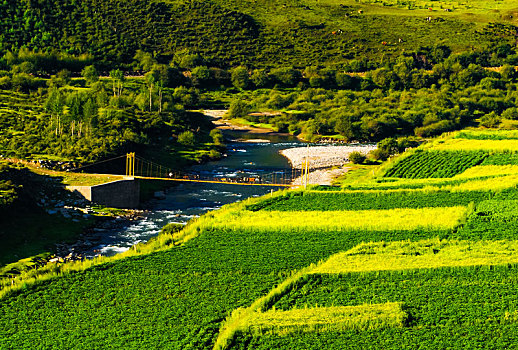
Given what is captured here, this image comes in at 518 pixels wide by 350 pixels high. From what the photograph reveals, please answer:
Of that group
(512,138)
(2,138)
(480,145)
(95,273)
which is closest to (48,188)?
(2,138)

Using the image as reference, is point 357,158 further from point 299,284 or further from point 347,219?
point 299,284

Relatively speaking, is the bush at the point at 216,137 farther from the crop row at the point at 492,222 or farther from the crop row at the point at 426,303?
the crop row at the point at 426,303

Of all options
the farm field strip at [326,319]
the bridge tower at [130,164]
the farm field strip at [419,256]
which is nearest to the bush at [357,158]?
the bridge tower at [130,164]

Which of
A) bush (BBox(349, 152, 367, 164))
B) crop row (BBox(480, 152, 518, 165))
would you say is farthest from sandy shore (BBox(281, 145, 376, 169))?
crop row (BBox(480, 152, 518, 165))

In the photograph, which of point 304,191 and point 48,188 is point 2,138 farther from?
point 304,191

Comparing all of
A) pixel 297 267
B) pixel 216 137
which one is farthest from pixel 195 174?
pixel 297 267

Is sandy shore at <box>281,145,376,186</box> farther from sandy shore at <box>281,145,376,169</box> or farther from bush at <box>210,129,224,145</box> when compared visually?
bush at <box>210,129,224,145</box>
